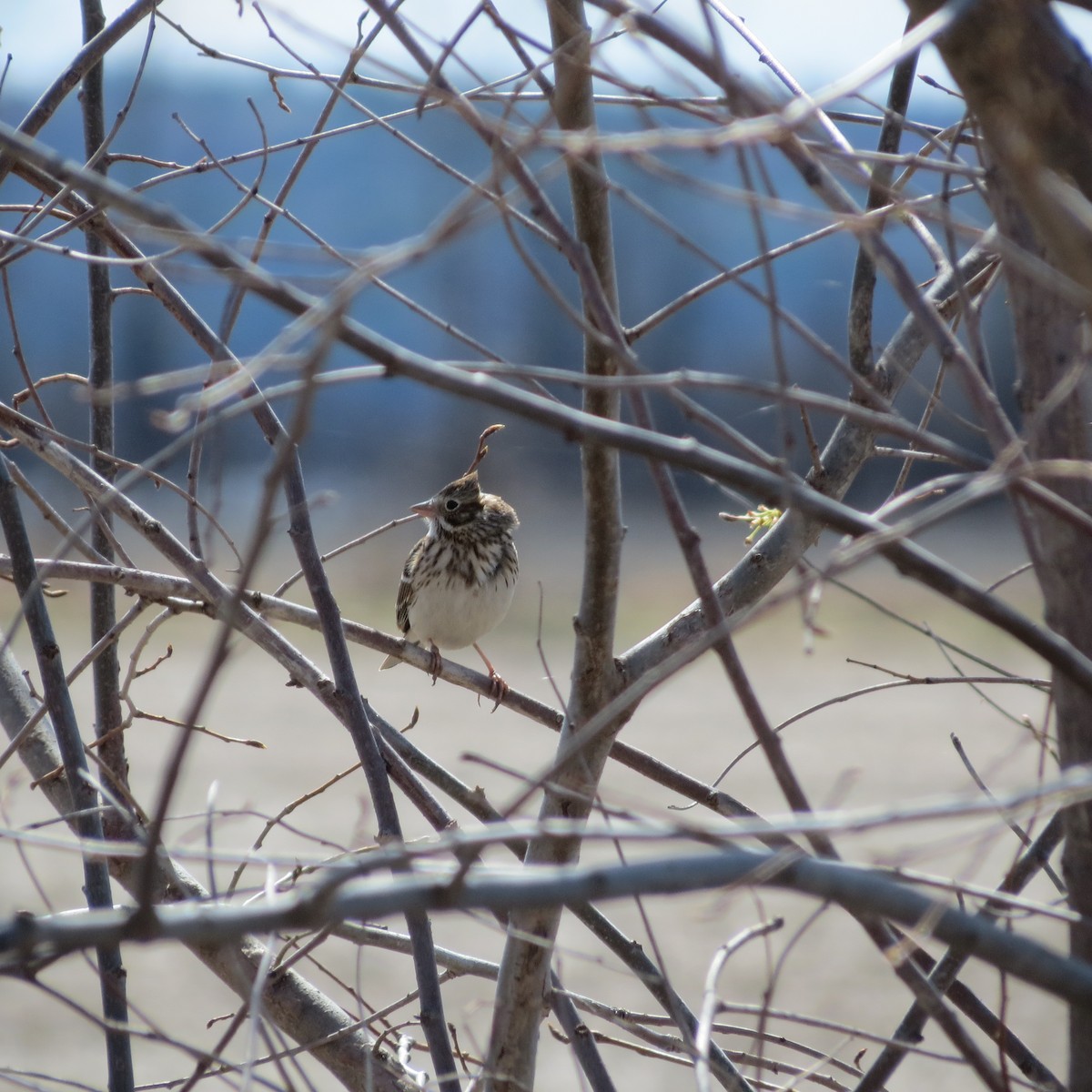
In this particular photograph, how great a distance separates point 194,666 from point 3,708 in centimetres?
1501

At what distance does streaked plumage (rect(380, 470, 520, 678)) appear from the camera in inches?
195

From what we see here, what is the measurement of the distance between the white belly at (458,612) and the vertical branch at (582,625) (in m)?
3.09

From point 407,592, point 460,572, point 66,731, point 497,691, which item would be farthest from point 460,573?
point 66,731

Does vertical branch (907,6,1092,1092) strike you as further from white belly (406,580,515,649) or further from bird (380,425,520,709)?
white belly (406,580,515,649)

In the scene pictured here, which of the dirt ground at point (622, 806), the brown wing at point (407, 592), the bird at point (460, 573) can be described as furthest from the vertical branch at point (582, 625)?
the brown wing at point (407, 592)

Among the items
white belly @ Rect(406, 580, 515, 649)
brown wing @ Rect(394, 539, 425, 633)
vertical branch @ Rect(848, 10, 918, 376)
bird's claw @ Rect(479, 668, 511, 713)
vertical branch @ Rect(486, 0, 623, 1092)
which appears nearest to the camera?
vertical branch @ Rect(486, 0, 623, 1092)

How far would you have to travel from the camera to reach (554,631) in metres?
17.7

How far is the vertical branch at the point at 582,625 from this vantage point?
170 cm

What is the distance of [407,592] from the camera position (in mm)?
5262

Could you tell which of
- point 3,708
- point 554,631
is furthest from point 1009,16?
point 554,631

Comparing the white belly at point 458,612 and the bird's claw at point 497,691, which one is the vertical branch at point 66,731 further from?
the white belly at point 458,612

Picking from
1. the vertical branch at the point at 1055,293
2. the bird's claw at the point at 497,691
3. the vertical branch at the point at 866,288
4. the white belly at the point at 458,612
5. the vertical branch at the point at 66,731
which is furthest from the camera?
the white belly at the point at 458,612

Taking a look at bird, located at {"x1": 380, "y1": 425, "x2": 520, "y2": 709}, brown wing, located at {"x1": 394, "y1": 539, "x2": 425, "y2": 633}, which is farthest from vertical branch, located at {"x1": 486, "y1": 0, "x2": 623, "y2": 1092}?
brown wing, located at {"x1": 394, "y1": 539, "x2": 425, "y2": 633}

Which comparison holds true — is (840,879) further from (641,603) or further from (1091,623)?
(641,603)
